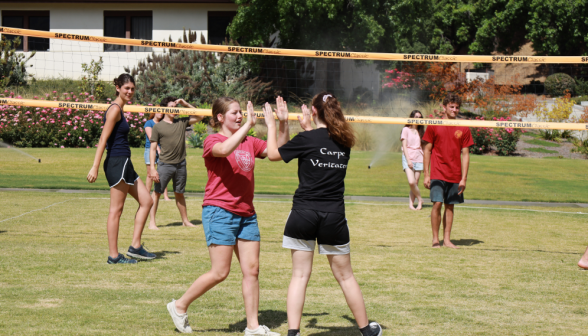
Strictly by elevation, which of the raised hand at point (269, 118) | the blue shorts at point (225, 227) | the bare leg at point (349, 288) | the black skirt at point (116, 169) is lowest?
the bare leg at point (349, 288)

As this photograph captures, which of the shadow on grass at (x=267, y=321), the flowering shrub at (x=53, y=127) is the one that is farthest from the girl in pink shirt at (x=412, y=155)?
the flowering shrub at (x=53, y=127)

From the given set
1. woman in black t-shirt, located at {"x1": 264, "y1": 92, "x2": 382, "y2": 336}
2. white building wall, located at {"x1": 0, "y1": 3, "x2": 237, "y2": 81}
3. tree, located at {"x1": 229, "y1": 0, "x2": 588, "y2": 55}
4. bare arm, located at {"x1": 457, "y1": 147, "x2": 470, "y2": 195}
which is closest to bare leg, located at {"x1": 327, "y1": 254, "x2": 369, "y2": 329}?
A: woman in black t-shirt, located at {"x1": 264, "y1": 92, "x2": 382, "y2": 336}

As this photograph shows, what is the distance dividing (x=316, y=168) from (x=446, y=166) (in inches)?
174

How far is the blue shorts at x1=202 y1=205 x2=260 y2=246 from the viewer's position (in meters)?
4.62

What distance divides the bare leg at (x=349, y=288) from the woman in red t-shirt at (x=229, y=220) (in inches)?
24.7

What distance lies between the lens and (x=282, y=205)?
12430 mm

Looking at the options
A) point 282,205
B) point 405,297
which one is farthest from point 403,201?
point 405,297

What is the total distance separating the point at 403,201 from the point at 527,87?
2643cm

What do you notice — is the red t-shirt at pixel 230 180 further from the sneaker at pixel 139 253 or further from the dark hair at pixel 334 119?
the sneaker at pixel 139 253

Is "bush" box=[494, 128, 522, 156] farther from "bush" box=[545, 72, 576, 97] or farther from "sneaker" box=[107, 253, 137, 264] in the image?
"sneaker" box=[107, 253, 137, 264]

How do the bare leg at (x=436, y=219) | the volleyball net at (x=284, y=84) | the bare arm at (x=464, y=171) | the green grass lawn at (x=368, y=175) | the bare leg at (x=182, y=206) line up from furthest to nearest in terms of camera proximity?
the volleyball net at (x=284, y=84) < the green grass lawn at (x=368, y=175) < the bare leg at (x=182, y=206) < the bare leg at (x=436, y=219) < the bare arm at (x=464, y=171)

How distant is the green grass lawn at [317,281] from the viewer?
5023 millimetres

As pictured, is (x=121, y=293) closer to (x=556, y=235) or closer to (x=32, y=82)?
(x=556, y=235)

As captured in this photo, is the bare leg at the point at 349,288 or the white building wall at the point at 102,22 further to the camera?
the white building wall at the point at 102,22
